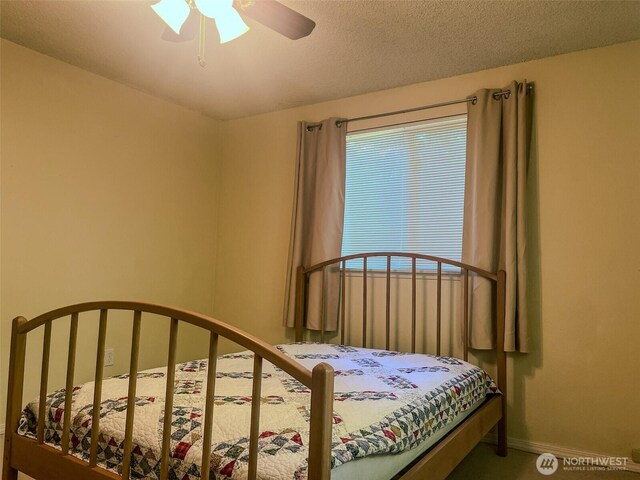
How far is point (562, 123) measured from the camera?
245cm

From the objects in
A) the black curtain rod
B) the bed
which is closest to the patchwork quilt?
the bed

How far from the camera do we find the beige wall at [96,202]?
8.32 ft

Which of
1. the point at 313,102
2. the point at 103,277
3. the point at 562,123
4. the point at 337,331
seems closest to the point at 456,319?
the point at 337,331

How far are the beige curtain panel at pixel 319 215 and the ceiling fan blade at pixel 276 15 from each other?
1339 mm

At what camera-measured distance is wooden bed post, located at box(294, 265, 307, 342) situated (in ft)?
10.0

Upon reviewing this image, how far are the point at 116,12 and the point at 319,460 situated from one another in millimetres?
2173

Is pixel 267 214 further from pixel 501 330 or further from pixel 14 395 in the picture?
pixel 14 395

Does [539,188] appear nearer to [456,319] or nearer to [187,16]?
[456,319]

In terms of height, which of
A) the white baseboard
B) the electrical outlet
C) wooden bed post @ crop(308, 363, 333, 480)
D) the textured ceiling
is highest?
the textured ceiling

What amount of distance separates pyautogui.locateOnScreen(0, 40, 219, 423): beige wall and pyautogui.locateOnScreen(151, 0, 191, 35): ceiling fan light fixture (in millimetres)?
1398

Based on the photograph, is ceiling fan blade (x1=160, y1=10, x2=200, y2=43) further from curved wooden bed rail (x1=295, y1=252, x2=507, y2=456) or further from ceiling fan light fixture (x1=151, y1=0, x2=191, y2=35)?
curved wooden bed rail (x1=295, y1=252, x2=507, y2=456)

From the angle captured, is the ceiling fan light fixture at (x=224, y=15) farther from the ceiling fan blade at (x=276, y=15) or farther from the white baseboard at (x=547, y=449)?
the white baseboard at (x=547, y=449)

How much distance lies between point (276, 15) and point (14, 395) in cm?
172

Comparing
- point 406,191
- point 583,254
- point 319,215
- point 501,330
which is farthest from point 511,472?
point 319,215
